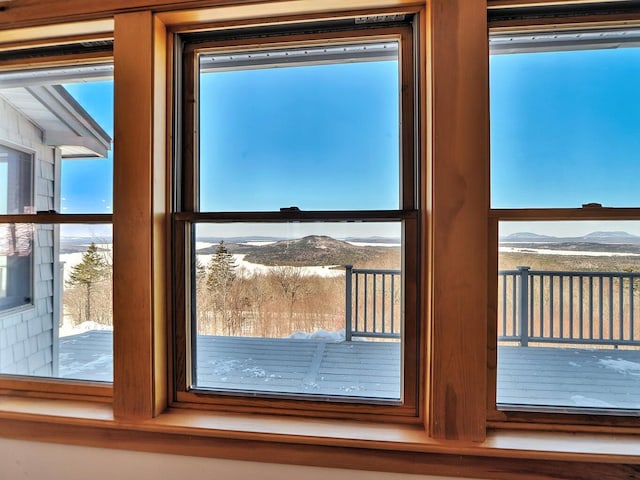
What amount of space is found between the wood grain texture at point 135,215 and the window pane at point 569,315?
122 cm

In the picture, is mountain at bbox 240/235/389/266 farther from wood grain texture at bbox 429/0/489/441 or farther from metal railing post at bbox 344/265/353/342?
wood grain texture at bbox 429/0/489/441

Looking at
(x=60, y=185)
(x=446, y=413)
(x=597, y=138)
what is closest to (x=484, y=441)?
(x=446, y=413)

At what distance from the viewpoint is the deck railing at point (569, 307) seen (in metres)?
0.97

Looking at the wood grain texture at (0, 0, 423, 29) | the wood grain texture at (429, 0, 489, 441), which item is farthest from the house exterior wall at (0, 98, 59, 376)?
the wood grain texture at (429, 0, 489, 441)

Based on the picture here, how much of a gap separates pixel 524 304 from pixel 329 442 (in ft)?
2.63

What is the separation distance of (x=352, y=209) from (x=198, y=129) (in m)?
0.68

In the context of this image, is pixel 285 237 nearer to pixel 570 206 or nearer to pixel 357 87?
pixel 357 87

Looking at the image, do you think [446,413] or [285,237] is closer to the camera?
[446,413]

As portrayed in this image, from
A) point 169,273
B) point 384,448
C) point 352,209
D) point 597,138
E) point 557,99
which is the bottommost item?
point 384,448

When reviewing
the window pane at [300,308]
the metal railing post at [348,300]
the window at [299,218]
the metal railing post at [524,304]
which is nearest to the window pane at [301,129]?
the window at [299,218]

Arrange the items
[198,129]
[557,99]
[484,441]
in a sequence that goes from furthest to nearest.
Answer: [198,129]
[557,99]
[484,441]

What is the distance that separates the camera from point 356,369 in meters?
1.06

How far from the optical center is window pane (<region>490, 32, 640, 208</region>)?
0.97 metres

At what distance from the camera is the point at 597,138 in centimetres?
97
